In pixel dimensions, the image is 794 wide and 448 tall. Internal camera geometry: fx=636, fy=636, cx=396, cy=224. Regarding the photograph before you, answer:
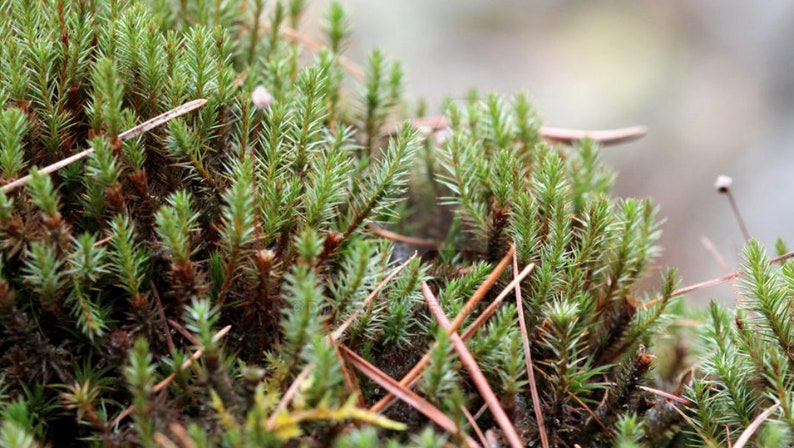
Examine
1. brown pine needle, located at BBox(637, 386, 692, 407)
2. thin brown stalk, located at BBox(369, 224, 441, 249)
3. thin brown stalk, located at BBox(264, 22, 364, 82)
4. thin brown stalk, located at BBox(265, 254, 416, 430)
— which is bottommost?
brown pine needle, located at BBox(637, 386, 692, 407)

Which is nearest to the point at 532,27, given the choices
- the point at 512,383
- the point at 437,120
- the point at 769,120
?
the point at 769,120

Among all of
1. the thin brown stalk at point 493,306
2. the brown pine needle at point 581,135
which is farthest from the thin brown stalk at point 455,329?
the brown pine needle at point 581,135

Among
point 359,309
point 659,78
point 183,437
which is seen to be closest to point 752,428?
point 359,309

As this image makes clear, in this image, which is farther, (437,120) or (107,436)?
(437,120)

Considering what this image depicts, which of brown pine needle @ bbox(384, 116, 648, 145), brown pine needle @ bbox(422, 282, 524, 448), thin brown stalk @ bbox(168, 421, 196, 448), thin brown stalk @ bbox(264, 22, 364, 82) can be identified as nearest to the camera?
thin brown stalk @ bbox(168, 421, 196, 448)

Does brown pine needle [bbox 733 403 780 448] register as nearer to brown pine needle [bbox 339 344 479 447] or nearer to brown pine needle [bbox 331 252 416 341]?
brown pine needle [bbox 339 344 479 447]

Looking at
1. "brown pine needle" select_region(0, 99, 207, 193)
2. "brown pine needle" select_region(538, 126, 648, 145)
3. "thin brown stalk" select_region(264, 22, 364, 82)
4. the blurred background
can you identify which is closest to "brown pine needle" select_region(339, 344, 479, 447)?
"brown pine needle" select_region(0, 99, 207, 193)

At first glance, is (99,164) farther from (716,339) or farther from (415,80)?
(415,80)

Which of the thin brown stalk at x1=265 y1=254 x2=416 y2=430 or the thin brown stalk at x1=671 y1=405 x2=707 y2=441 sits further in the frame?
A: the thin brown stalk at x1=671 y1=405 x2=707 y2=441
